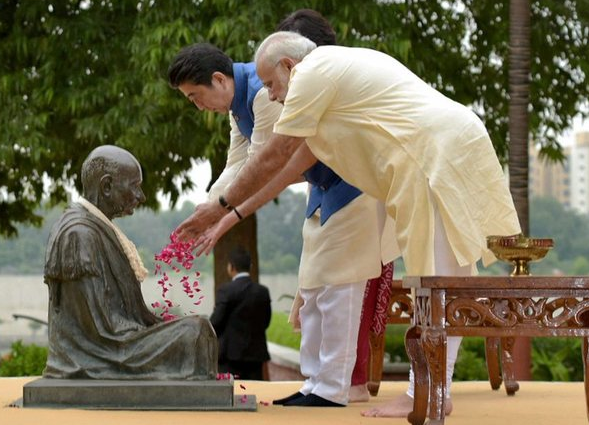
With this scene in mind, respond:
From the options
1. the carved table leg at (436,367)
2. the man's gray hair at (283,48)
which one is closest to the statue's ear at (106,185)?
the man's gray hair at (283,48)

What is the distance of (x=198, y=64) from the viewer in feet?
20.5

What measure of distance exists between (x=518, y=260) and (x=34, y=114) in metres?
7.04

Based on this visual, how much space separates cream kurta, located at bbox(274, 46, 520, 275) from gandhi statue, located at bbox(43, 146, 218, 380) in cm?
100

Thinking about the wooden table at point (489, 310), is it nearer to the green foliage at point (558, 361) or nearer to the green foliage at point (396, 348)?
the green foliage at point (558, 361)

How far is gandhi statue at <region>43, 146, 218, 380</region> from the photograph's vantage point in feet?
19.3

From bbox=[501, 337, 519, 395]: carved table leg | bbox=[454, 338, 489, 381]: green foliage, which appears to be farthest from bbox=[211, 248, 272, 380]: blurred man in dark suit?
bbox=[501, 337, 519, 395]: carved table leg

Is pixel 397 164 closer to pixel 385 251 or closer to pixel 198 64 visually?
pixel 385 251

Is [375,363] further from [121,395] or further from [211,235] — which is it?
[121,395]

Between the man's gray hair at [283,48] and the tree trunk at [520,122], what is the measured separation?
13.3 ft

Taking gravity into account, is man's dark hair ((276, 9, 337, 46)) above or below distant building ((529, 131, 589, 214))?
below

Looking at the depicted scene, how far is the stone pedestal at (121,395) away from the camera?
5727 millimetres

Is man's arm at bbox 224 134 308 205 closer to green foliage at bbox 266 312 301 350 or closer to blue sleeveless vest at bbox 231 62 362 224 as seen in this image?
blue sleeveless vest at bbox 231 62 362 224

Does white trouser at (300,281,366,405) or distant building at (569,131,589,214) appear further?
distant building at (569,131,589,214)

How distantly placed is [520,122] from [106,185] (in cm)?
459
